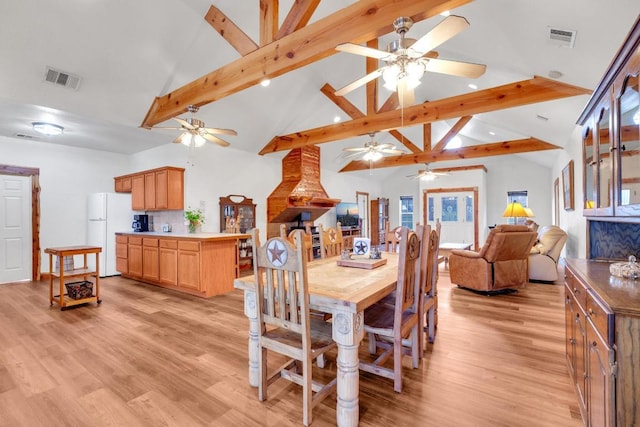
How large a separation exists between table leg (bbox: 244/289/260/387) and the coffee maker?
5.09 metres

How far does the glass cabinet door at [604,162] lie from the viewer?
6.14 ft

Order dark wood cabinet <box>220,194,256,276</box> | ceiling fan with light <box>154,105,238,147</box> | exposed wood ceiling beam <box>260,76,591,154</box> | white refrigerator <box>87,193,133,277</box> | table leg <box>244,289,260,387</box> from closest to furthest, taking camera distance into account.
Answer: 1. table leg <box>244,289,260,387</box>
2. exposed wood ceiling beam <box>260,76,591,154</box>
3. ceiling fan with light <box>154,105,238,147</box>
4. white refrigerator <box>87,193,133,277</box>
5. dark wood cabinet <box>220,194,256,276</box>

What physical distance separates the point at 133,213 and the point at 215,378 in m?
5.31

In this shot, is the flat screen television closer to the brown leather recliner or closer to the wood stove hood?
the wood stove hood

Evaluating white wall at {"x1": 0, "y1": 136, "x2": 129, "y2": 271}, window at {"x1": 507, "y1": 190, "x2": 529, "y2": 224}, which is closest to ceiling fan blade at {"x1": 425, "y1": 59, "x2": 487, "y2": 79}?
white wall at {"x1": 0, "y1": 136, "x2": 129, "y2": 271}

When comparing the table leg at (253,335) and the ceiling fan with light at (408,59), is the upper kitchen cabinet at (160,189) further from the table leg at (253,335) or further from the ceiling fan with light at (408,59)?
the ceiling fan with light at (408,59)

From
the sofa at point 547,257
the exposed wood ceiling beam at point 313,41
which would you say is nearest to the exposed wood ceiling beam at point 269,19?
the exposed wood ceiling beam at point 313,41

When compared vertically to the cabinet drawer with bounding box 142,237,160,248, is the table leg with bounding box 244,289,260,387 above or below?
below

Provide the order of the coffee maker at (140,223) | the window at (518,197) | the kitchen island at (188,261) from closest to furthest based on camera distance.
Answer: the kitchen island at (188,261), the coffee maker at (140,223), the window at (518,197)

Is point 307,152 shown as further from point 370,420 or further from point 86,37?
point 370,420

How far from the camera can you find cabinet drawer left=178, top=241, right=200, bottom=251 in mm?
4459

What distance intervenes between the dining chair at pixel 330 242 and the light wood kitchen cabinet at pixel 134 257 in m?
3.80

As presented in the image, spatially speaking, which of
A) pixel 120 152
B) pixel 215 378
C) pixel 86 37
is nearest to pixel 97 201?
pixel 120 152

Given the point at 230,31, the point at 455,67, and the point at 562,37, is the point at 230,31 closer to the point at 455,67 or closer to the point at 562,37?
the point at 455,67
